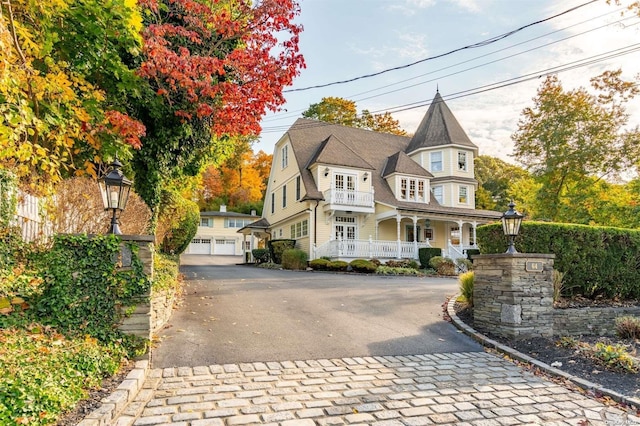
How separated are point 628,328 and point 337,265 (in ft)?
38.6

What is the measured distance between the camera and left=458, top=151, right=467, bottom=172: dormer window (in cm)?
2536

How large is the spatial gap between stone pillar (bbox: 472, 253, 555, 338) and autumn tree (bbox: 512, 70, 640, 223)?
1551cm

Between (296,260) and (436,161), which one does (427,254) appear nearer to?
(296,260)

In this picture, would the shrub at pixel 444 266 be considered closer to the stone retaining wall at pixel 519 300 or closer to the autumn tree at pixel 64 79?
the stone retaining wall at pixel 519 300

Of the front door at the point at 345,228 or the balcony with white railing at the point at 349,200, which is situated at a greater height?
the balcony with white railing at the point at 349,200

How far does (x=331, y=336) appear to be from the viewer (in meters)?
6.38

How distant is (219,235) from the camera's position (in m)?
40.3

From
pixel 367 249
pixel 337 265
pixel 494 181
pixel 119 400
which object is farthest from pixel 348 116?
pixel 119 400

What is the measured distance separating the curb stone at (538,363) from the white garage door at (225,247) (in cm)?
3513

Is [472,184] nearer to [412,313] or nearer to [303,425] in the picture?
[412,313]

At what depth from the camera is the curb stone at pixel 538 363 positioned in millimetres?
4258

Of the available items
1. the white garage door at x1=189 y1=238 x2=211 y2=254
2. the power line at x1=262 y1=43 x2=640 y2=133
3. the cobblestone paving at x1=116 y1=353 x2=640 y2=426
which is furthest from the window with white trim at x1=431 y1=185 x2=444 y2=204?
the white garage door at x1=189 y1=238 x2=211 y2=254

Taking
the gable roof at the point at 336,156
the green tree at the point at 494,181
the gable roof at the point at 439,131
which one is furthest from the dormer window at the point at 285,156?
the green tree at the point at 494,181

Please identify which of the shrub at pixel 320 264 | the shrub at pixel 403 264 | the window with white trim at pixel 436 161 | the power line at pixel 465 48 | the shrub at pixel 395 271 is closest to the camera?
the power line at pixel 465 48
